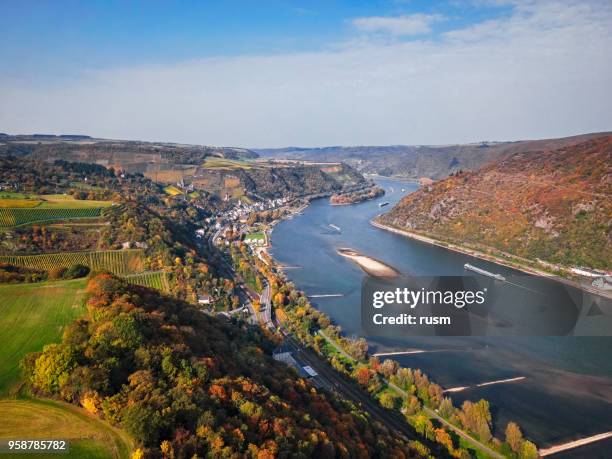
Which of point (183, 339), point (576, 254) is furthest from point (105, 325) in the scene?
point (576, 254)

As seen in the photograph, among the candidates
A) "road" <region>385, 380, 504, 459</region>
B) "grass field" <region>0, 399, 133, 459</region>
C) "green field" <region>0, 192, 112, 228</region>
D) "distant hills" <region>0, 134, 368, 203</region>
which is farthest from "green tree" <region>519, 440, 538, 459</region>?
"distant hills" <region>0, 134, 368, 203</region>

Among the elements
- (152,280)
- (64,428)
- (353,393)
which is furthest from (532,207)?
(64,428)

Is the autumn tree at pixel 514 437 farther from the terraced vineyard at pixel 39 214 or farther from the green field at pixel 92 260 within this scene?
the terraced vineyard at pixel 39 214

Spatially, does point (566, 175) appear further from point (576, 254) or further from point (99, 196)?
point (99, 196)

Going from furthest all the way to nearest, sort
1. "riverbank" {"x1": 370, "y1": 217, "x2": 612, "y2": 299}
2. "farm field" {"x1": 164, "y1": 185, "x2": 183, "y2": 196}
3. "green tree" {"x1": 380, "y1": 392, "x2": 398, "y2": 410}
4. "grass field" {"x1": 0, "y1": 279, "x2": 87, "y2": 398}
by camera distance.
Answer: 1. "farm field" {"x1": 164, "y1": 185, "x2": 183, "y2": 196}
2. "riverbank" {"x1": 370, "y1": 217, "x2": 612, "y2": 299}
3. "green tree" {"x1": 380, "y1": 392, "x2": 398, "y2": 410}
4. "grass field" {"x1": 0, "y1": 279, "x2": 87, "y2": 398}

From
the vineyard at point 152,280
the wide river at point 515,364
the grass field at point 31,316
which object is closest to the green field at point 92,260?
the vineyard at point 152,280

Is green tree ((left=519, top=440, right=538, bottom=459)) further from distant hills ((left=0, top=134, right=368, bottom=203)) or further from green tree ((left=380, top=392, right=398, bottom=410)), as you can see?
distant hills ((left=0, top=134, right=368, bottom=203))

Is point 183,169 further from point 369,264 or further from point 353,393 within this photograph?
point 353,393
